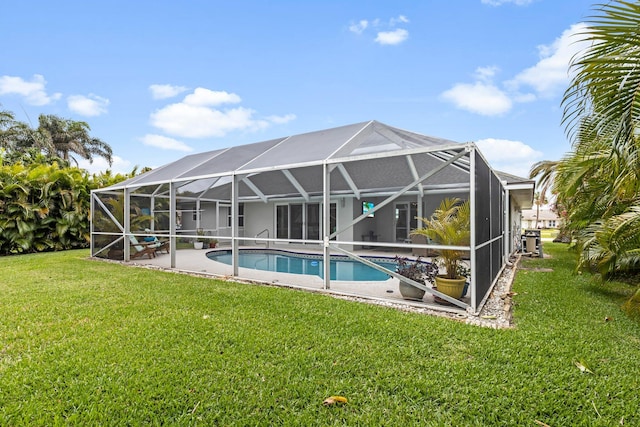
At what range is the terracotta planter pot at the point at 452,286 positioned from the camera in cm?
523

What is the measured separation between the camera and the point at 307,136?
9.02 m

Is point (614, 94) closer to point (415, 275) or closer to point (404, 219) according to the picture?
point (415, 275)

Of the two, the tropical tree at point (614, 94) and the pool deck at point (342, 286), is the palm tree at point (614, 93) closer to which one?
the tropical tree at point (614, 94)

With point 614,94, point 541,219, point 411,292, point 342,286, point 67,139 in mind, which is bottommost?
point 342,286

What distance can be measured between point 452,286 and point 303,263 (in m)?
8.48

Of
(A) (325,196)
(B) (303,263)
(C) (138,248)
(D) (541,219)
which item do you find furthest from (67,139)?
(D) (541,219)

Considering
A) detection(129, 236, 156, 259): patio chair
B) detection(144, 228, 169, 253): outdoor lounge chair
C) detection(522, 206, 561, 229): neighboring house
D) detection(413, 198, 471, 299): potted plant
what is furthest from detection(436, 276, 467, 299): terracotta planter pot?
detection(522, 206, 561, 229): neighboring house

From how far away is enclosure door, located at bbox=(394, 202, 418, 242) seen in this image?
14395mm

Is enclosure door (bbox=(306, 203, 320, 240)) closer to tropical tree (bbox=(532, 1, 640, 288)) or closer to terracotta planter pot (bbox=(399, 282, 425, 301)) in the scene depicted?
terracotta planter pot (bbox=(399, 282, 425, 301))

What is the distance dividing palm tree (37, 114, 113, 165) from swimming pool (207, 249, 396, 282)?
20.3m

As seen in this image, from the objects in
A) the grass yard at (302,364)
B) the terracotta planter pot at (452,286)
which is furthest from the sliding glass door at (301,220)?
the grass yard at (302,364)

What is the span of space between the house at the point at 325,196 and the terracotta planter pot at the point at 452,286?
18cm

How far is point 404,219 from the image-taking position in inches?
579

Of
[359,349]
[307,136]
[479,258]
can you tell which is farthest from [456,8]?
[359,349]
